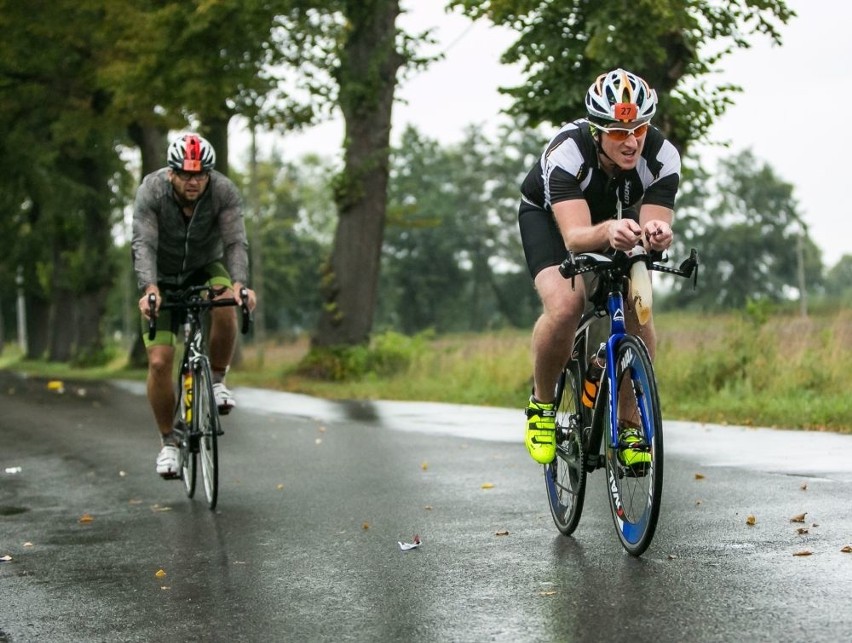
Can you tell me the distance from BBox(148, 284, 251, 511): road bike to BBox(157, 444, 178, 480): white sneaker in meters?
0.09

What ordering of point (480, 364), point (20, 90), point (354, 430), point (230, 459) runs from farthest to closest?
point (20, 90), point (480, 364), point (354, 430), point (230, 459)

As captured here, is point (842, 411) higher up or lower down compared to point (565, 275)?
lower down

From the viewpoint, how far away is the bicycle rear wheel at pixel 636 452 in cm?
523

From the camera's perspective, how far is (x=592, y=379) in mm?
5996

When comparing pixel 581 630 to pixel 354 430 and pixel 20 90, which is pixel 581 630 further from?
pixel 20 90

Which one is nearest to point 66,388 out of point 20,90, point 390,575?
point 20,90

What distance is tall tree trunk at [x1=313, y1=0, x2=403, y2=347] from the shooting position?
22.6m

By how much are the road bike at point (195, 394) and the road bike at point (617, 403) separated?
2.44 m

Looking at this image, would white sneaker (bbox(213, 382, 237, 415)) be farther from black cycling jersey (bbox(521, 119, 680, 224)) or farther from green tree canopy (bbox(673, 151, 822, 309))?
green tree canopy (bbox(673, 151, 822, 309))

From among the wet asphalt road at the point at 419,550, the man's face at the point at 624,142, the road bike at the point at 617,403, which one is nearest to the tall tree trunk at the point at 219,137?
the wet asphalt road at the point at 419,550

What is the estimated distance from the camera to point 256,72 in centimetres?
2408

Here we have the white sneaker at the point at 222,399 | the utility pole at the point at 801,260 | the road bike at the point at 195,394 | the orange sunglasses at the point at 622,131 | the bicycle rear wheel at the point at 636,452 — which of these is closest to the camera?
the bicycle rear wheel at the point at 636,452

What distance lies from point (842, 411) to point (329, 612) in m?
7.76

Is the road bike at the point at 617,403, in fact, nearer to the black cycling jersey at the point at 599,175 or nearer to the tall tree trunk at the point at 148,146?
the black cycling jersey at the point at 599,175
